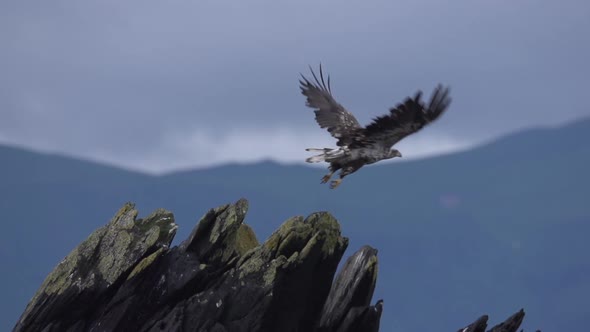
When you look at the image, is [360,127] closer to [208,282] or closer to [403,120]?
[403,120]

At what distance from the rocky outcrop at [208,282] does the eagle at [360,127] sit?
328cm

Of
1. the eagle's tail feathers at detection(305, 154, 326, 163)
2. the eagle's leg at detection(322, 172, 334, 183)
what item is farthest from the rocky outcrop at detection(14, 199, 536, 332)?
the eagle's leg at detection(322, 172, 334, 183)

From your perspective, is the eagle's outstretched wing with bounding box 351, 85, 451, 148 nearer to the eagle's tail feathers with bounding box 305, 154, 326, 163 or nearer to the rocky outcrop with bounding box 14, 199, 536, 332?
the eagle's tail feathers with bounding box 305, 154, 326, 163

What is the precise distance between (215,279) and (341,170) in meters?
6.17

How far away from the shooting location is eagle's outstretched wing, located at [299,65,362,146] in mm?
31467

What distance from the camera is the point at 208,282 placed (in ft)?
88.9

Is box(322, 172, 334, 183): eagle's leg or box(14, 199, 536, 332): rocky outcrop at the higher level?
box(322, 172, 334, 183): eagle's leg

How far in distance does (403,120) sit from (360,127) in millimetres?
3000

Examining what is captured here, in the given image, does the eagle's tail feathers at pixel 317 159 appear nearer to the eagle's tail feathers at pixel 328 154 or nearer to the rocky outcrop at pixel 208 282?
the eagle's tail feathers at pixel 328 154

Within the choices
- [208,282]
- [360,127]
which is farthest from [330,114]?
[208,282]

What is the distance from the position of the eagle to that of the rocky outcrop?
3284mm

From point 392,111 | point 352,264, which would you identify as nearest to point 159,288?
point 352,264

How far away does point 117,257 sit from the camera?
2705 cm

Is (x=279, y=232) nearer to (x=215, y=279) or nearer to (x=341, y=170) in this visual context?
(x=215, y=279)
